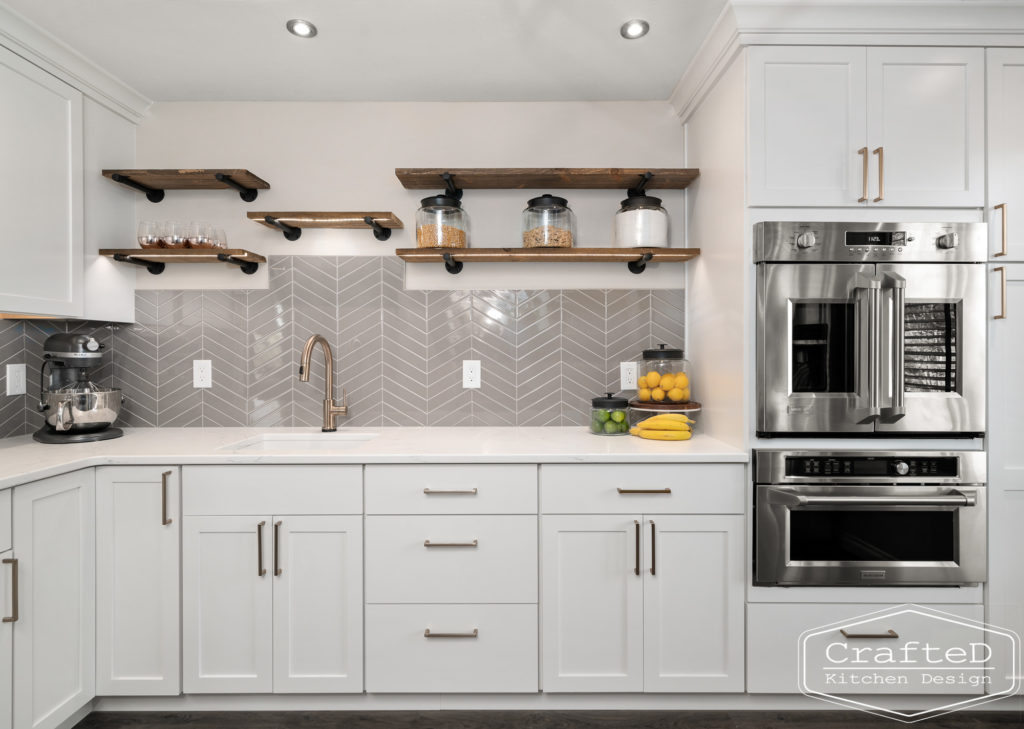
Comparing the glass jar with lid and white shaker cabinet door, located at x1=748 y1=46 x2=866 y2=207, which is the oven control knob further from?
the glass jar with lid

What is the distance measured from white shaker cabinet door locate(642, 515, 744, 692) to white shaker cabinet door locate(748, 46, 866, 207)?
116 centimetres

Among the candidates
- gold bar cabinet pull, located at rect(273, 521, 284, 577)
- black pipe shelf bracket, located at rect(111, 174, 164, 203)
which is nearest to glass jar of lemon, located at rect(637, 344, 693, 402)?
gold bar cabinet pull, located at rect(273, 521, 284, 577)

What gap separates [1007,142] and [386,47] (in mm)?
2237

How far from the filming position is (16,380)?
2219 mm

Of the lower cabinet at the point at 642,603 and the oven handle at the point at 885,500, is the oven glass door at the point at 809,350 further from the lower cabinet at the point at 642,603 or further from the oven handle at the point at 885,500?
the lower cabinet at the point at 642,603

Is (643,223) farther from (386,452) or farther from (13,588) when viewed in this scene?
(13,588)

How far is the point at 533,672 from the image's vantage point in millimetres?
1875

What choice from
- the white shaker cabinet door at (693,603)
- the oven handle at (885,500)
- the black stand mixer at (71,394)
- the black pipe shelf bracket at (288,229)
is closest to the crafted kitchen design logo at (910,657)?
the white shaker cabinet door at (693,603)

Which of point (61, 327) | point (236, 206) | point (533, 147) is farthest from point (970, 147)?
point (61, 327)

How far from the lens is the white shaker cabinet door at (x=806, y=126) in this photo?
1832 mm

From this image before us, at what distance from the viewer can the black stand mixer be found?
6.64ft

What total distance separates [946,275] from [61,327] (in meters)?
3.52

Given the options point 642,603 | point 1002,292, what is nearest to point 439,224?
point 642,603

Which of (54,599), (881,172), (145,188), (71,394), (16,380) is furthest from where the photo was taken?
(145,188)
